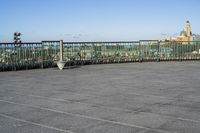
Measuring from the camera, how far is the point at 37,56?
15.0 metres

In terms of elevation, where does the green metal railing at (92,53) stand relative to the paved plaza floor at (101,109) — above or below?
above

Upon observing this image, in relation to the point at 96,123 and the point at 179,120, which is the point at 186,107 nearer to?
the point at 179,120

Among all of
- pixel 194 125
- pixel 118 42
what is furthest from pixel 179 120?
pixel 118 42

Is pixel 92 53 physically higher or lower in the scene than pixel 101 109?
higher

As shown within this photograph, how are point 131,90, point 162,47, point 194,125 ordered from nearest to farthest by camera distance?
point 194,125
point 131,90
point 162,47

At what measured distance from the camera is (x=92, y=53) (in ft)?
57.7

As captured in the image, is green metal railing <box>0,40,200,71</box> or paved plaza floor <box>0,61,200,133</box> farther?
green metal railing <box>0,40,200,71</box>

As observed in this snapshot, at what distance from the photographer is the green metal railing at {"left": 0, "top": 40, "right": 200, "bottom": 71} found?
14.1 metres

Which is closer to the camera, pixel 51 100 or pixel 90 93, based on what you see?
pixel 51 100

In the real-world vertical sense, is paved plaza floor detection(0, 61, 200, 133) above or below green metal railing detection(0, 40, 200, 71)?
below

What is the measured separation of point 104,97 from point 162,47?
14012 mm

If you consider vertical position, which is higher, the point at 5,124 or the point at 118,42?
the point at 118,42

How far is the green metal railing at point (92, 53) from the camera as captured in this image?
46.3ft

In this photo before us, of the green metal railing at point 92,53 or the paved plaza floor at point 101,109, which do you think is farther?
the green metal railing at point 92,53
